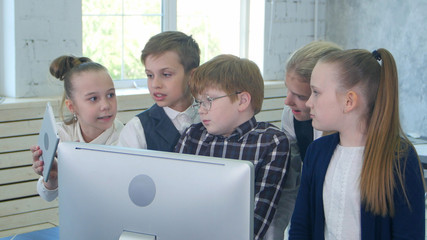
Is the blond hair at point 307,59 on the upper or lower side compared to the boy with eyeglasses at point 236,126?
upper

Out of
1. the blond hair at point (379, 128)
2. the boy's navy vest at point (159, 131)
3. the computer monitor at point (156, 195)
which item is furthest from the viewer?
the boy's navy vest at point (159, 131)

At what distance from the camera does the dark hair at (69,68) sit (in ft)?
7.41

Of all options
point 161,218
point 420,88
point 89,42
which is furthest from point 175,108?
point 420,88

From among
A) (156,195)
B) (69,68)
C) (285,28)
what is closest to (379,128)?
(156,195)

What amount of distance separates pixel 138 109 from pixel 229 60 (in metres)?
2.20

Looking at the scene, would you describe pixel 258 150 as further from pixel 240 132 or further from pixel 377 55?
pixel 377 55

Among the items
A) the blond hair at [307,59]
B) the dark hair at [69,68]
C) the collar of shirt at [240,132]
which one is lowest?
the collar of shirt at [240,132]

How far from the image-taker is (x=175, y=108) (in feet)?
6.88

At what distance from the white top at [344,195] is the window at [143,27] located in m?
2.78

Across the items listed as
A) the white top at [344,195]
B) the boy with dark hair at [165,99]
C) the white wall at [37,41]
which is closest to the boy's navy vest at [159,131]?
the boy with dark hair at [165,99]

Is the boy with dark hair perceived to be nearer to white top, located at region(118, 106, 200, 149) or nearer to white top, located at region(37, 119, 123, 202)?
white top, located at region(118, 106, 200, 149)

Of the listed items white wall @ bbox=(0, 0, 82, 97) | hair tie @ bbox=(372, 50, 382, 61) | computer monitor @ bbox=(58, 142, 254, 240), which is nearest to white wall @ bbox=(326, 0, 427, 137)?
white wall @ bbox=(0, 0, 82, 97)

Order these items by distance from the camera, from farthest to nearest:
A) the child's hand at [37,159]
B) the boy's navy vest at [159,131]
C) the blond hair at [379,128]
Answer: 1. the boy's navy vest at [159,131]
2. the child's hand at [37,159]
3. the blond hair at [379,128]

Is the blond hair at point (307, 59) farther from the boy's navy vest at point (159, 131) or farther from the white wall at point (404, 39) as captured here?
the white wall at point (404, 39)
